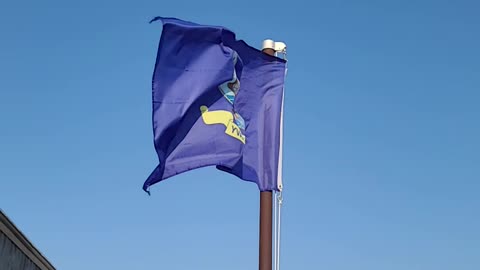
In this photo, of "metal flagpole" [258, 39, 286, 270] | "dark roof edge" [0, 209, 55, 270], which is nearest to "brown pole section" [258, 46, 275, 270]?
"metal flagpole" [258, 39, 286, 270]

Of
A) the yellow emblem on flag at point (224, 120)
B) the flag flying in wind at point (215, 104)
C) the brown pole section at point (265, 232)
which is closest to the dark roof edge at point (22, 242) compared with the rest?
the flag flying in wind at point (215, 104)

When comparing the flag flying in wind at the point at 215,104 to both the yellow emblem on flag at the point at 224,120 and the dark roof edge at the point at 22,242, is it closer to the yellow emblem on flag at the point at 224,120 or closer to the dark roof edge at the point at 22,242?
the yellow emblem on flag at the point at 224,120

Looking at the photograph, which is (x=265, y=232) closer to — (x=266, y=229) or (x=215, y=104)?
(x=266, y=229)

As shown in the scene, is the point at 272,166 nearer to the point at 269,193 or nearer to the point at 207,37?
the point at 269,193

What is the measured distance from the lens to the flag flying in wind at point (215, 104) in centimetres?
907

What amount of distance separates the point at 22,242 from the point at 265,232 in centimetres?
619

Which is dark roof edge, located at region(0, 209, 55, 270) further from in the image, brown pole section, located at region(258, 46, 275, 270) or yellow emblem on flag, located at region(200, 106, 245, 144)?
brown pole section, located at region(258, 46, 275, 270)

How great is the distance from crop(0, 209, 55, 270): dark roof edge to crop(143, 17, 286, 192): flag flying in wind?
3.91 m

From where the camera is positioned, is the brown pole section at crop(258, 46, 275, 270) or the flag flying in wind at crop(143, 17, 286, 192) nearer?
the brown pole section at crop(258, 46, 275, 270)

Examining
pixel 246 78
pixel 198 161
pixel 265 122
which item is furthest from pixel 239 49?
pixel 198 161

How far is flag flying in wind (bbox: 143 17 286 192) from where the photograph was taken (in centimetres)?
907

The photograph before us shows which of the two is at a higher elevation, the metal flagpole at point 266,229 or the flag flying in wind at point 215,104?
the flag flying in wind at point 215,104

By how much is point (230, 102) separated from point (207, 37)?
39.8 inches

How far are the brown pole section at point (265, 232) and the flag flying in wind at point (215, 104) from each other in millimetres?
165
